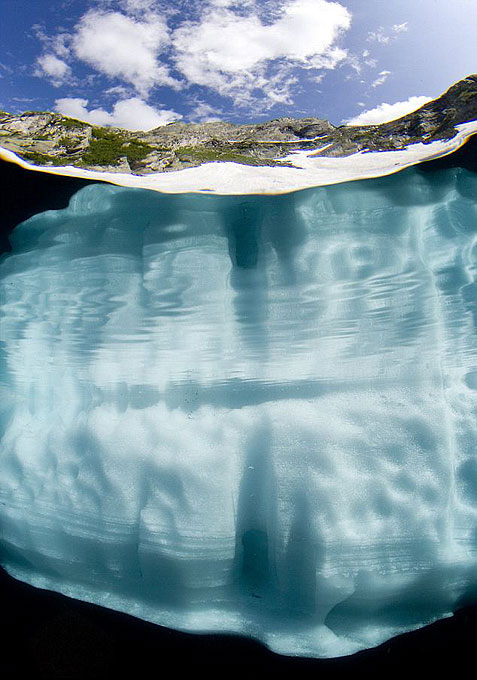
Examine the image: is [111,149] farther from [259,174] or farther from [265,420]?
[265,420]

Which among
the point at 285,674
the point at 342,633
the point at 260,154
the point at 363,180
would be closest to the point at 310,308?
the point at 363,180

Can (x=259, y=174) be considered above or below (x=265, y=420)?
above

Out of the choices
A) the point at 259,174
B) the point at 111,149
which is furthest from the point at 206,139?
the point at 111,149

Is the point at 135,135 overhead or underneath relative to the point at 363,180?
overhead

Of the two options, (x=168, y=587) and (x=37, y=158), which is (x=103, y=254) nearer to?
(x=37, y=158)

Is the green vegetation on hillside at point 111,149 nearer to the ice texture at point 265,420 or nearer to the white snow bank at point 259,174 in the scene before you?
the white snow bank at point 259,174

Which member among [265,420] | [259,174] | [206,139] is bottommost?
[265,420]
